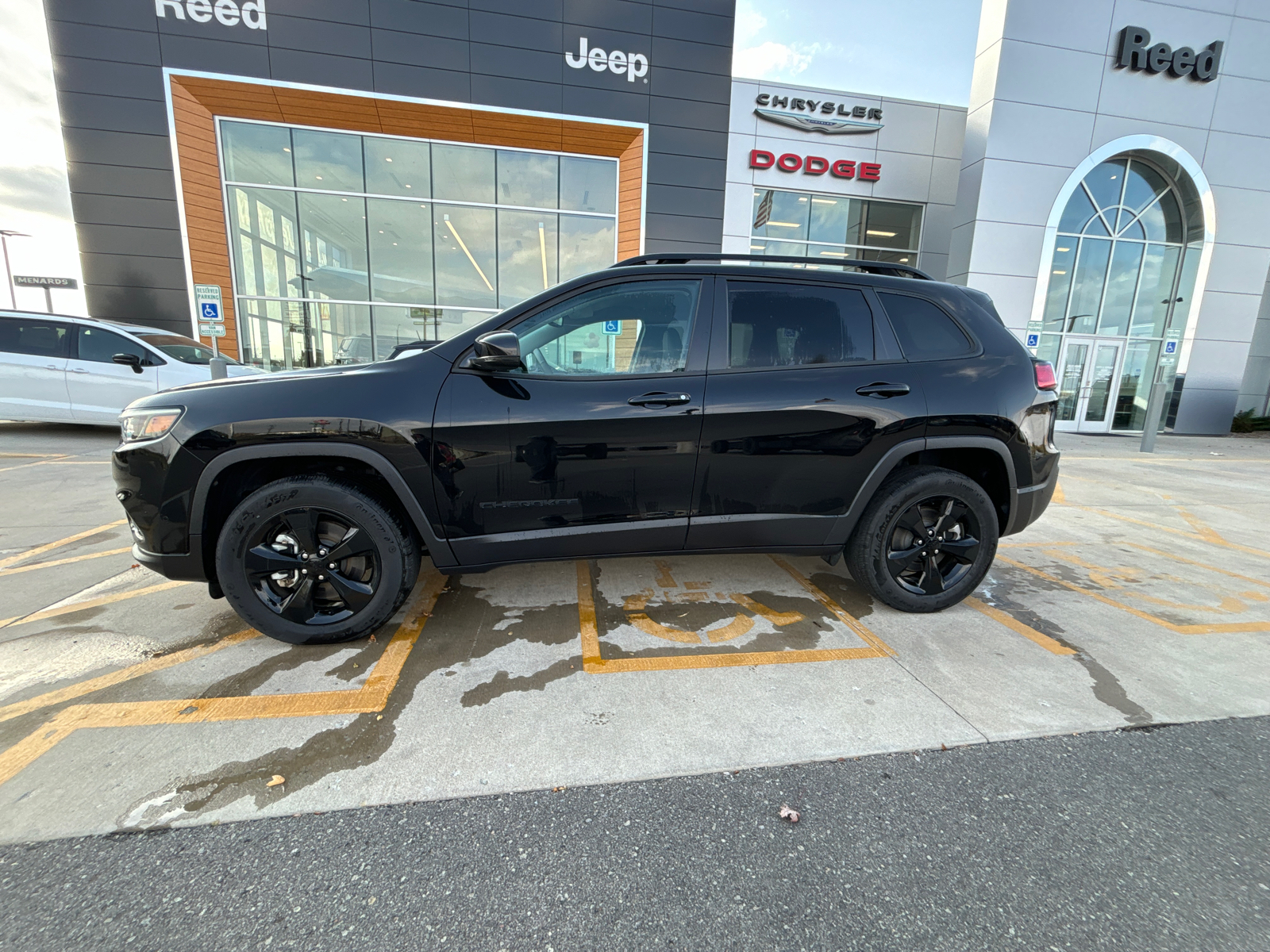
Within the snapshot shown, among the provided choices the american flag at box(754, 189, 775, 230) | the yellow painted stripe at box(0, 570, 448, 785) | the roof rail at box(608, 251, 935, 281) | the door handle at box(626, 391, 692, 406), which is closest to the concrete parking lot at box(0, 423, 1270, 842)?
the yellow painted stripe at box(0, 570, 448, 785)

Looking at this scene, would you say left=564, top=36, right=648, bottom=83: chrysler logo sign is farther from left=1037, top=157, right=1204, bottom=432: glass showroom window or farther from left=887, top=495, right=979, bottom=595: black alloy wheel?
left=887, top=495, right=979, bottom=595: black alloy wheel

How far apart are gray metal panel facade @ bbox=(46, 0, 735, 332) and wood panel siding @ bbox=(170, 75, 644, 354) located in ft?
0.92

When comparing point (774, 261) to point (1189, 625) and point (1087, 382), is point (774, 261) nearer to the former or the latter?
point (1189, 625)

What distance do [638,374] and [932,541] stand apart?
193cm

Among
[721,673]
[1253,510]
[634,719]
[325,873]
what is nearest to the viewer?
[325,873]

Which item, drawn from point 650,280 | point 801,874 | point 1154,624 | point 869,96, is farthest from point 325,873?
point 869,96

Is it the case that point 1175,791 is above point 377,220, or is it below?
below

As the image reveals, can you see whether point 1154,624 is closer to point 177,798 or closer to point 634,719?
point 634,719

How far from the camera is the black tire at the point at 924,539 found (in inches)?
116

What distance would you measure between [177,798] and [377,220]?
14.4 meters

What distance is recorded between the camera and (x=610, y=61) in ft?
40.6

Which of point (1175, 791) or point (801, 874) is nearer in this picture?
point (801, 874)

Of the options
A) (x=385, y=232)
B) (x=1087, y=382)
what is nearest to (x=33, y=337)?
(x=385, y=232)

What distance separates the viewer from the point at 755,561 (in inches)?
155
